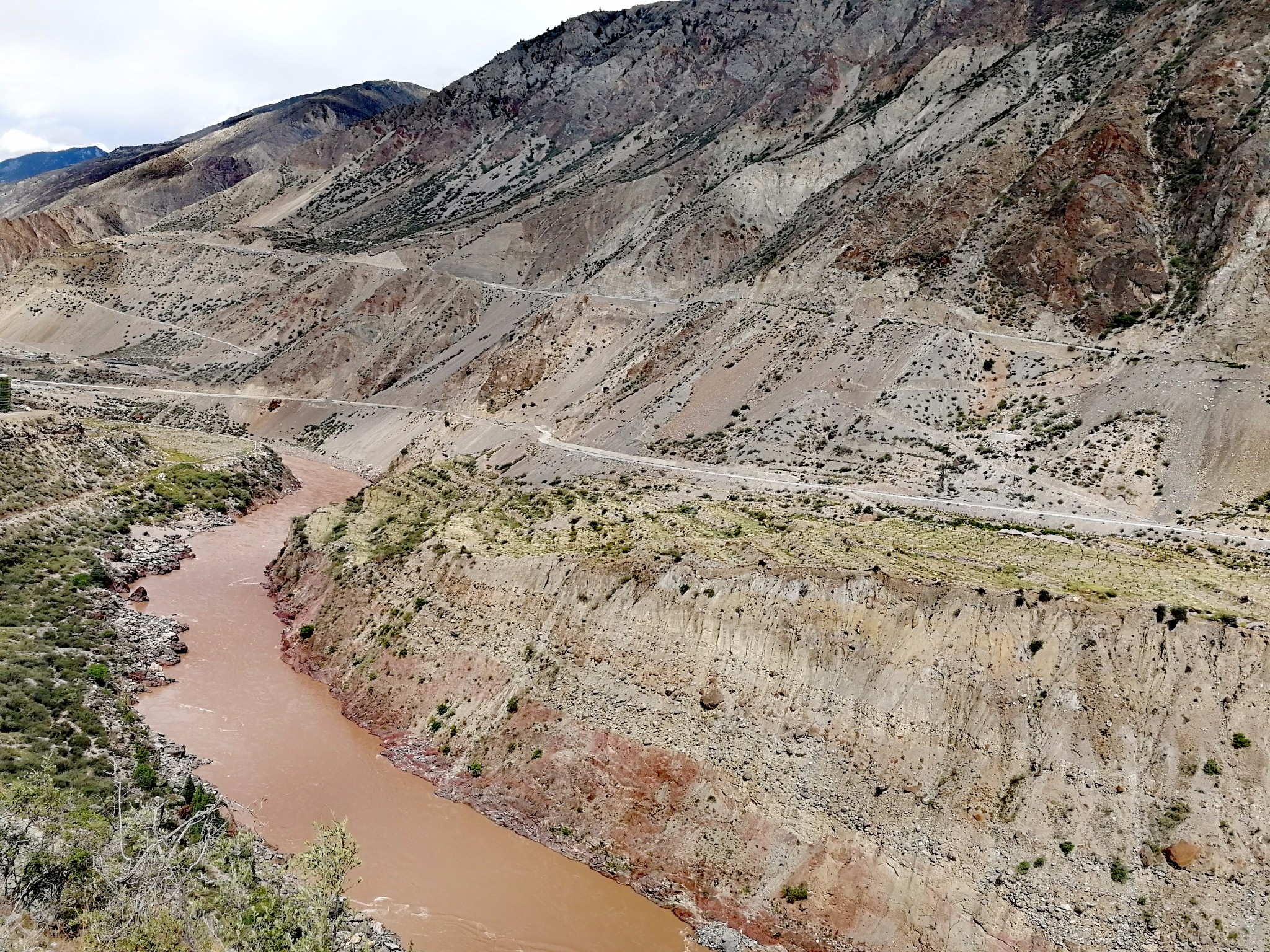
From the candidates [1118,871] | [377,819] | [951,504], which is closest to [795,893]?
[1118,871]

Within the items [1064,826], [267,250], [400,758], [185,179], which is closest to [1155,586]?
[1064,826]

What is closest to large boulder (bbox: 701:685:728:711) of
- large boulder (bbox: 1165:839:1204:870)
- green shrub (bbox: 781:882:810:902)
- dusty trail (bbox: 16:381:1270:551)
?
green shrub (bbox: 781:882:810:902)

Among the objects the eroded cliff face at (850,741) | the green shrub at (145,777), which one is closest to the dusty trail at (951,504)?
the eroded cliff face at (850,741)

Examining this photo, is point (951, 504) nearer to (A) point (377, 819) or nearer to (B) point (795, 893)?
(B) point (795, 893)

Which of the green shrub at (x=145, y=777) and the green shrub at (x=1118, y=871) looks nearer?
the green shrub at (x=1118, y=871)

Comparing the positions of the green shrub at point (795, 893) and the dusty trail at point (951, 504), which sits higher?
the dusty trail at point (951, 504)

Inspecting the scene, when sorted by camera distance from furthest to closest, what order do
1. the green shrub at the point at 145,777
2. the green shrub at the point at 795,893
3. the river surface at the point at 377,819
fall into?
the green shrub at the point at 145,777 → the green shrub at the point at 795,893 → the river surface at the point at 377,819

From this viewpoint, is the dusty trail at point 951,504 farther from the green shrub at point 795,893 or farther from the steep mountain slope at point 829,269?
the green shrub at point 795,893

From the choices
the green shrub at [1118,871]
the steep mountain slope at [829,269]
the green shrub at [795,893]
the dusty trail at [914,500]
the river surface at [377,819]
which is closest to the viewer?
the green shrub at [1118,871]
